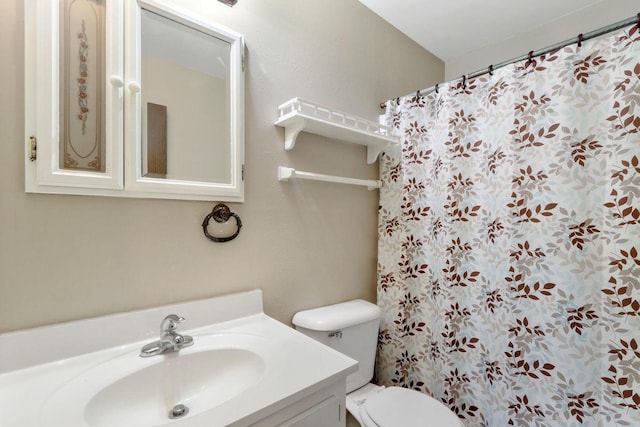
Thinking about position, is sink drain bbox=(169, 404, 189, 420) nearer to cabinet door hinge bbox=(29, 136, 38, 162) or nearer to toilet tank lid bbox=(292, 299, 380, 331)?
toilet tank lid bbox=(292, 299, 380, 331)

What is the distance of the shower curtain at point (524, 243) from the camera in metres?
0.97

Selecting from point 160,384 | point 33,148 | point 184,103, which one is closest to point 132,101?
point 184,103

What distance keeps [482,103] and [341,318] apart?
1160 millimetres

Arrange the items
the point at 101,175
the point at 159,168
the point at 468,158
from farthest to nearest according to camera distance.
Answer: the point at 468,158
the point at 159,168
the point at 101,175

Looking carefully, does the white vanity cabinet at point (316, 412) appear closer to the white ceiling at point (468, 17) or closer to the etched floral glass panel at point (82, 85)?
the etched floral glass panel at point (82, 85)

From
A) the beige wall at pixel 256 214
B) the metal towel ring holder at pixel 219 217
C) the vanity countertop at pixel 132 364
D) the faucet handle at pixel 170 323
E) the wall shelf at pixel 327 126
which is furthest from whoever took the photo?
the wall shelf at pixel 327 126

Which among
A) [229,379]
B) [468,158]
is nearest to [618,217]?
[468,158]

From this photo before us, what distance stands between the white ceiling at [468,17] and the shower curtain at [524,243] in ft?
1.77

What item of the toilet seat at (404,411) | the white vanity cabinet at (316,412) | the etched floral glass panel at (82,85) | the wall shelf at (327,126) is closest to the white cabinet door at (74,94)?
the etched floral glass panel at (82,85)

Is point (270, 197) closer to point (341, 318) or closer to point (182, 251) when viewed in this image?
point (182, 251)

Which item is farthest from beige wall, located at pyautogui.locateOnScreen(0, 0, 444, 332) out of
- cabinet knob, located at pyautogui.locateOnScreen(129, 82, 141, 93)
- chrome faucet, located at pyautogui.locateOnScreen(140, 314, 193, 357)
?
cabinet knob, located at pyautogui.locateOnScreen(129, 82, 141, 93)

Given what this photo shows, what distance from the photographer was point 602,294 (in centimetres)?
100

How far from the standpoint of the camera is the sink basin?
0.67m

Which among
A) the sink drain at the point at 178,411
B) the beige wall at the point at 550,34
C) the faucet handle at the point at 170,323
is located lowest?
the sink drain at the point at 178,411
